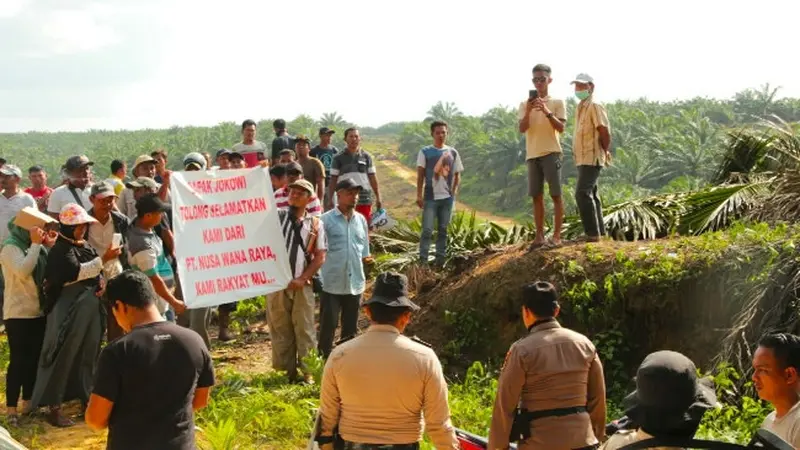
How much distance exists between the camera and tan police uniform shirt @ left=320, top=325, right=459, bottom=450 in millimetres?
4102

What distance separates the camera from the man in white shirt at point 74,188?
8.60 metres

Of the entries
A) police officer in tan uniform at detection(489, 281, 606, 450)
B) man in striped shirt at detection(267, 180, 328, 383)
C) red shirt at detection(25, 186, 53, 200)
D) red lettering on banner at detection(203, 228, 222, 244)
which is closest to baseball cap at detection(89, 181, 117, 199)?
red lettering on banner at detection(203, 228, 222, 244)

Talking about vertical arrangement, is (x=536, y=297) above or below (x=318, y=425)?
above

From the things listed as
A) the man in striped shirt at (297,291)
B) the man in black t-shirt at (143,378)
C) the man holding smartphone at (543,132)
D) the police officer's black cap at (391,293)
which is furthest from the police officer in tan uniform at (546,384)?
the man holding smartphone at (543,132)

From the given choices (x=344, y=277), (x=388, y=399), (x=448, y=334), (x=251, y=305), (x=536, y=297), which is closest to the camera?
(x=388, y=399)

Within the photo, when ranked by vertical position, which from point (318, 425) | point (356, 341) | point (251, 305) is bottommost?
point (251, 305)

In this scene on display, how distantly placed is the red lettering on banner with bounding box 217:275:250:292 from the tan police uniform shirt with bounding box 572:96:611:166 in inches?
133

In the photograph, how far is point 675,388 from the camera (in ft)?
9.99

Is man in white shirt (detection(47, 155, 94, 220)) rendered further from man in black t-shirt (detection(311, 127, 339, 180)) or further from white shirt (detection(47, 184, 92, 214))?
man in black t-shirt (detection(311, 127, 339, 180))

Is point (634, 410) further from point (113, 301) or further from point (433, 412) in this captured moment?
point (113, 301)

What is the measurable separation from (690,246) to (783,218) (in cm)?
91

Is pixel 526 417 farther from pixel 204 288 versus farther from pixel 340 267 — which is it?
pixel 204 288

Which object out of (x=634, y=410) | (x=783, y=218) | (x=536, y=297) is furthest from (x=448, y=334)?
(x=634, y=410)

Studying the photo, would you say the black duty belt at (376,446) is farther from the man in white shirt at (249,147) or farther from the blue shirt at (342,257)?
the man in white shirt at (249,147)
